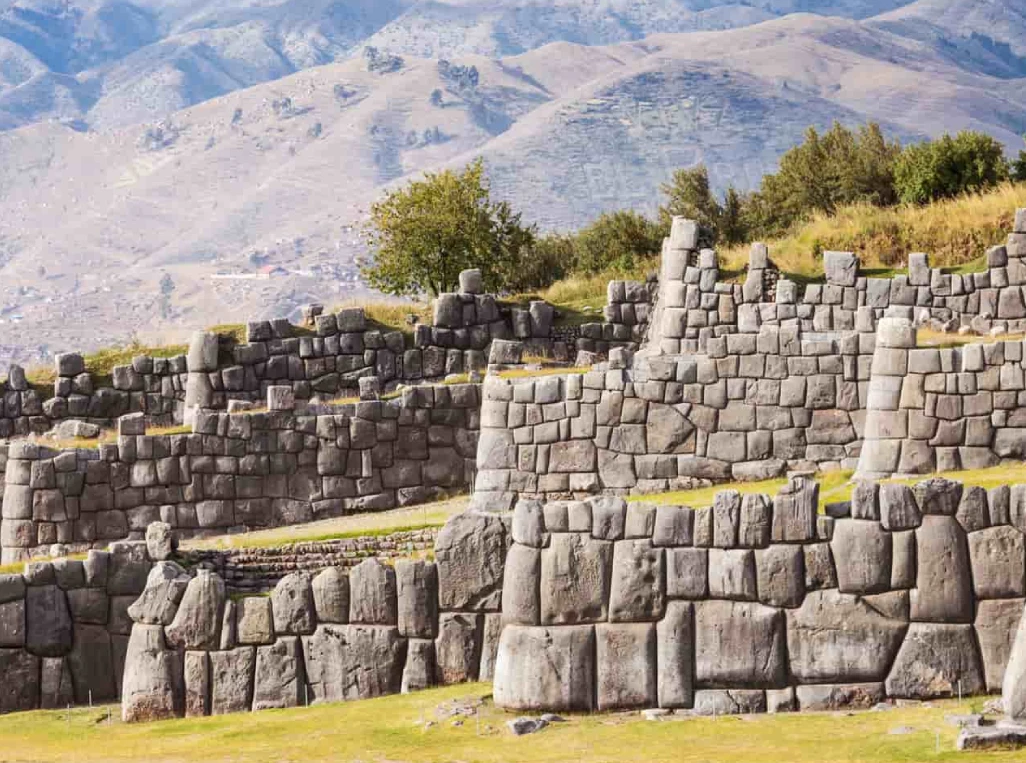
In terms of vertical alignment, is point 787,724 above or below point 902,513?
below

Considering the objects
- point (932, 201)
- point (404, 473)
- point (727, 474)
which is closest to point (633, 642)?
point (727, 474)

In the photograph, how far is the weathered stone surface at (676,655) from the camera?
945 inches

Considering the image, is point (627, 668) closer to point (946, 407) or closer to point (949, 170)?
point (946, 407)

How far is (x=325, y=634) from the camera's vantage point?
85.0 feet

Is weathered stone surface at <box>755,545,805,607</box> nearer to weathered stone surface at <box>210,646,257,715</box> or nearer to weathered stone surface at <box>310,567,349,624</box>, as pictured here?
weathered stone surface at <box>310,567,349,624</box>

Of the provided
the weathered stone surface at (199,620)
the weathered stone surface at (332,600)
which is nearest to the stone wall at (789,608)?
the weathered stone surface at (332,600)

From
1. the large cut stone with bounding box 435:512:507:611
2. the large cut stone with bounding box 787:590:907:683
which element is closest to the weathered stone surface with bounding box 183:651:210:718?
the large cut stone with bounding box 435:512:507:611

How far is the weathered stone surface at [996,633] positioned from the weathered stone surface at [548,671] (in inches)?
156

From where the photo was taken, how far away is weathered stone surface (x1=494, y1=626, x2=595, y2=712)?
24125 millimetres

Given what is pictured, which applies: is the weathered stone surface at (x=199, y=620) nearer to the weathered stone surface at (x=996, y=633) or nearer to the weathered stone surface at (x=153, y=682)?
the weathered stone surface at (x=153, y=682)

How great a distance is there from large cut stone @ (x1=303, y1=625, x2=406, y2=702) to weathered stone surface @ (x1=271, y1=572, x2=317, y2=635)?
12cm

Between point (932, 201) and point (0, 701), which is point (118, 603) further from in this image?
point (932, 201)

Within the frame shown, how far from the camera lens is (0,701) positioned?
2781cm

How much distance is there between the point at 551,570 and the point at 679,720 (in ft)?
7.23
